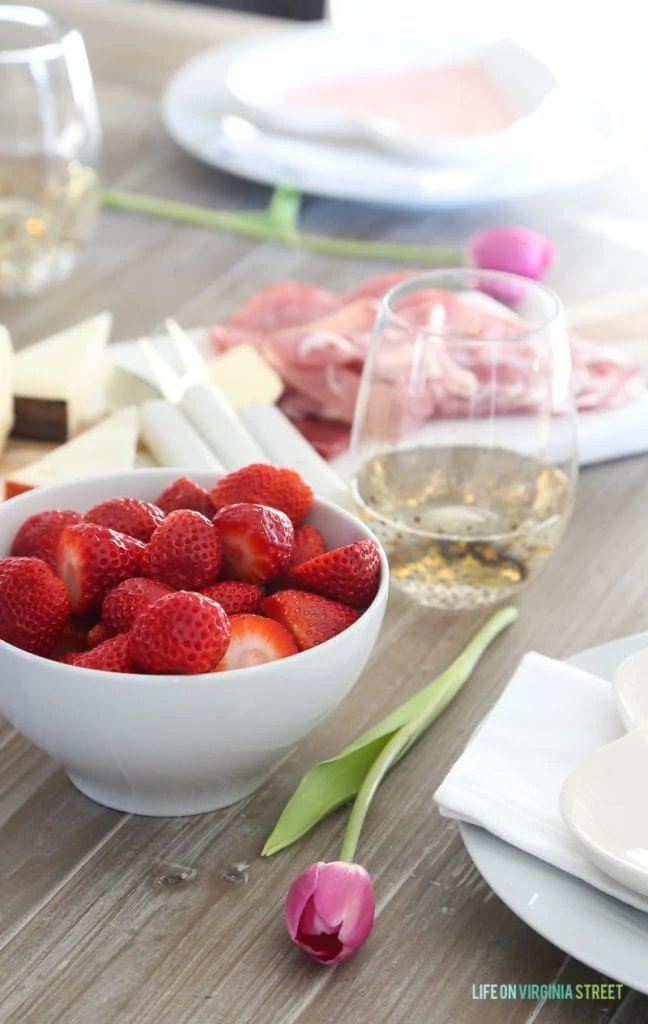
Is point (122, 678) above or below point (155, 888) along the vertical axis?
above

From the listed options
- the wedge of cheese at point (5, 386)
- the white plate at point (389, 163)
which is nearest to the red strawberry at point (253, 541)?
the wedge of cheese at point (5, 386)

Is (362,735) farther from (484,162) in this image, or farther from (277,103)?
(277,103)

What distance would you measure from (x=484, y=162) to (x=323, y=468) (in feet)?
2.25

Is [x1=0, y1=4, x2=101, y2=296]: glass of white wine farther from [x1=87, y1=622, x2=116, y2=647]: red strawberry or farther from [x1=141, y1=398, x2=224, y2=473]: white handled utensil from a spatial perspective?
[x1=87, y1=622, x2=116, y2=647]: red strawberry

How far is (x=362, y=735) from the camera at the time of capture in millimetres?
875

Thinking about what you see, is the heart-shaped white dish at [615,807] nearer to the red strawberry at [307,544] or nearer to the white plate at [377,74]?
the red strawberry at [307,544]

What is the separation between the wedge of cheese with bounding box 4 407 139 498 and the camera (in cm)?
107

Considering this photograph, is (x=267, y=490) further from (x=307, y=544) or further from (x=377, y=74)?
(x=377, y=74)

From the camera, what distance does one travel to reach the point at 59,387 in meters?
1.16

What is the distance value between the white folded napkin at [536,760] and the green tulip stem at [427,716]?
66mm

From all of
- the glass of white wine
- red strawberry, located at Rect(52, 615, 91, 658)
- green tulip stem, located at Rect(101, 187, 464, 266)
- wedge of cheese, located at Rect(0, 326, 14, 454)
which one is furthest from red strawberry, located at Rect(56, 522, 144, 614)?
green tulip stem, located at Rect(101, 187, 464, 266)

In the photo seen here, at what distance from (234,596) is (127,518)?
10 centimetres

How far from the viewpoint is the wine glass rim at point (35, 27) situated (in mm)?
1439

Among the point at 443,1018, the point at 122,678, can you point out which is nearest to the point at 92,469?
the point at 122,678
